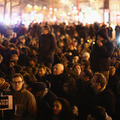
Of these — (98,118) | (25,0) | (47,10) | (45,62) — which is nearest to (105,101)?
(98,118)

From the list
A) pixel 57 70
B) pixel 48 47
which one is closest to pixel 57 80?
pixel 57 70

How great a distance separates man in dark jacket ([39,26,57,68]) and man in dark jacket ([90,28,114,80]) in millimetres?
2141

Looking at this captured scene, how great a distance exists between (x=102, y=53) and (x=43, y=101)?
9.11 feet

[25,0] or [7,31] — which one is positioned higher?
[25,0]

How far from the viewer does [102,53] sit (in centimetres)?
749

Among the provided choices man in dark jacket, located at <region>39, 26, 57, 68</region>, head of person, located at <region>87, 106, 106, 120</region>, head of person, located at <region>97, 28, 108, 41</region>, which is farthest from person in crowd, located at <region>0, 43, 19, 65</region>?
head of person, located at <region>87, 106, 106, 120</region>

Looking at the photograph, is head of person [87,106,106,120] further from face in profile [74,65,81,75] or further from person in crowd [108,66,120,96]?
face in profile [74,65,81,75]

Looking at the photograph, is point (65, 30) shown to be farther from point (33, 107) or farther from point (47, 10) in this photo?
point (47, 10)

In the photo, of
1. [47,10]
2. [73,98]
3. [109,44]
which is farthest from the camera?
[47,10]

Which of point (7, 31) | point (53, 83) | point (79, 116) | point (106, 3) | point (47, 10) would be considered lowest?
point (79, 116)

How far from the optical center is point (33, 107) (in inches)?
197

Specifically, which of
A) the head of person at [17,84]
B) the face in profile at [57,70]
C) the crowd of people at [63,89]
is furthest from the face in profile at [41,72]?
the head of person at [17,84]

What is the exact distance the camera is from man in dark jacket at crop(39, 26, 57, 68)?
959cm

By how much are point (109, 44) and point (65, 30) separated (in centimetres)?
1675
